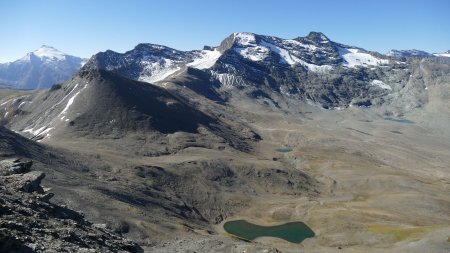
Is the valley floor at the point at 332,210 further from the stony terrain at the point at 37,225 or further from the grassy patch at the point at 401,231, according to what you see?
the stony terrain at the point at 37,225

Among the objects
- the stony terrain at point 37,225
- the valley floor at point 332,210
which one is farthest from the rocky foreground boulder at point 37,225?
the valley floor at point 332,210

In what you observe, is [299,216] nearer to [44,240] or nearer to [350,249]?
[350,249]

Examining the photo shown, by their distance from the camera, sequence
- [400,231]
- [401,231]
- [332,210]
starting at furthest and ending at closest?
1. [332,210]
2. [400,231]
3. [401,231]

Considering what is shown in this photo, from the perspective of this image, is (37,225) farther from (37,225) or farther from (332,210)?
(332,210)

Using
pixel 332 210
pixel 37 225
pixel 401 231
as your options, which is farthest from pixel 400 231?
pixel 37 225

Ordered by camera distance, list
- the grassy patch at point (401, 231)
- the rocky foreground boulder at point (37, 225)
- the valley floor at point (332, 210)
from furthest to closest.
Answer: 1. the grassy patch at point (401, 231)
2. the valley floor at point (332, 210)
3. the rocky foreground boulder at point (37, 225)

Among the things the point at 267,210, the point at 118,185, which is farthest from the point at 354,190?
the point at 118,185
